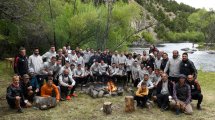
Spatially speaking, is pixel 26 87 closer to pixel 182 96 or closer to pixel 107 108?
pixel 107 108

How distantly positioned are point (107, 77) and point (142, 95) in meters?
4.39

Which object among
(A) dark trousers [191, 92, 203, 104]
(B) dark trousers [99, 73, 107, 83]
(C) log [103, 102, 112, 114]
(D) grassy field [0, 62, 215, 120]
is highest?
(B) dark trousers [99, 73, 107, 83]

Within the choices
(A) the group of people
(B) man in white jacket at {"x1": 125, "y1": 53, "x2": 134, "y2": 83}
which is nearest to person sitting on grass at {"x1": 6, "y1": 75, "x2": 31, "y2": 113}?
(A) the group of people

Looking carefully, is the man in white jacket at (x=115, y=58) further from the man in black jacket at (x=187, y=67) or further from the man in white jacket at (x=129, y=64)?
the man in black jacket at (x=187, y=67)

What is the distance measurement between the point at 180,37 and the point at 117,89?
4342 inches

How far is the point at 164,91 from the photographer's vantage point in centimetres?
1166

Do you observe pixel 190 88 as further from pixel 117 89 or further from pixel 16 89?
pixel 16 89

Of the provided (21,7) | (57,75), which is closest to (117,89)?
(57,75)

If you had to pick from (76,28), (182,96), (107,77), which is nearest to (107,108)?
(182,96)

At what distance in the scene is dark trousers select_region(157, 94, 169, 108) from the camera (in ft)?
37.6

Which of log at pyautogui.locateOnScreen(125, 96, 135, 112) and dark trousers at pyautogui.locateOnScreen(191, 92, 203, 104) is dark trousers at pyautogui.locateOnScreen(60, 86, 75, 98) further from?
dark trousers at pyautogui.locateOnScreen(191, 92, 203, 104)

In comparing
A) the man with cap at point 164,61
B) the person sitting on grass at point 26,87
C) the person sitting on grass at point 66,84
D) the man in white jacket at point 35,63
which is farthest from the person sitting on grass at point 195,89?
the man in white jacket at point 35,63

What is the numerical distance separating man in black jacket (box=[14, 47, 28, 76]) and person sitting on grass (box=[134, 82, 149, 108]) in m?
4.36

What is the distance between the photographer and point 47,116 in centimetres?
1036
